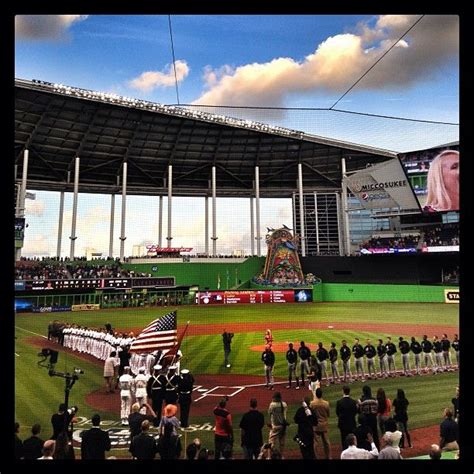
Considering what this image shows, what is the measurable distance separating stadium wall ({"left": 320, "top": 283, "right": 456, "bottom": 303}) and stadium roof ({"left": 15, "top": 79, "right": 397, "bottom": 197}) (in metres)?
18.4

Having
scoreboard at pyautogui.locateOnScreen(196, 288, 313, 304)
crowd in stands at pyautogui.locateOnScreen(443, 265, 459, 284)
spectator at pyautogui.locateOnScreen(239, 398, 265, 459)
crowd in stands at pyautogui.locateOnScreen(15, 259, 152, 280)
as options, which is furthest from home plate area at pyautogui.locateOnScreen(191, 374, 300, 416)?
crowd in stands at pyautogui.locateOnScreen(443, 265, 459, 284)

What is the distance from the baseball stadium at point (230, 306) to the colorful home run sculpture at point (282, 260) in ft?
0.54

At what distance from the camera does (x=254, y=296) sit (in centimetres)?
3462

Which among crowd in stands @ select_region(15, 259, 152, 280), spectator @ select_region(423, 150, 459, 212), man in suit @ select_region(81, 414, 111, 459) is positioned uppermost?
spectator @ select_region(423, 150, 459, 212)

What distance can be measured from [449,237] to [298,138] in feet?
65.4

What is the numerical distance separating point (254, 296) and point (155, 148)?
23.3 metres

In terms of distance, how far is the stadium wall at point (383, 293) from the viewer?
111 feet

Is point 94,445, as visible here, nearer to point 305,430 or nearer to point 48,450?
point 48,450

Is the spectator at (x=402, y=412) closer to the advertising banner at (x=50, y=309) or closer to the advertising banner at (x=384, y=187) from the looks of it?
the advertising banner at (x=50, y=309)

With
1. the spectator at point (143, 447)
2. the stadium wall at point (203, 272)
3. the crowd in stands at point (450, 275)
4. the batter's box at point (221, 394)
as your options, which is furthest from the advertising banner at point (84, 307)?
the crowd in stands at point (450, 275)

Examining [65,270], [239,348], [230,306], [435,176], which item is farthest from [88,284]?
[435,176]

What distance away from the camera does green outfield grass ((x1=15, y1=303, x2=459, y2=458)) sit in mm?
9773

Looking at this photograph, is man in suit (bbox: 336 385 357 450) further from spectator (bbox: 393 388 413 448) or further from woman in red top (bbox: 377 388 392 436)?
spectator (bbox: 393 388 413 448)
